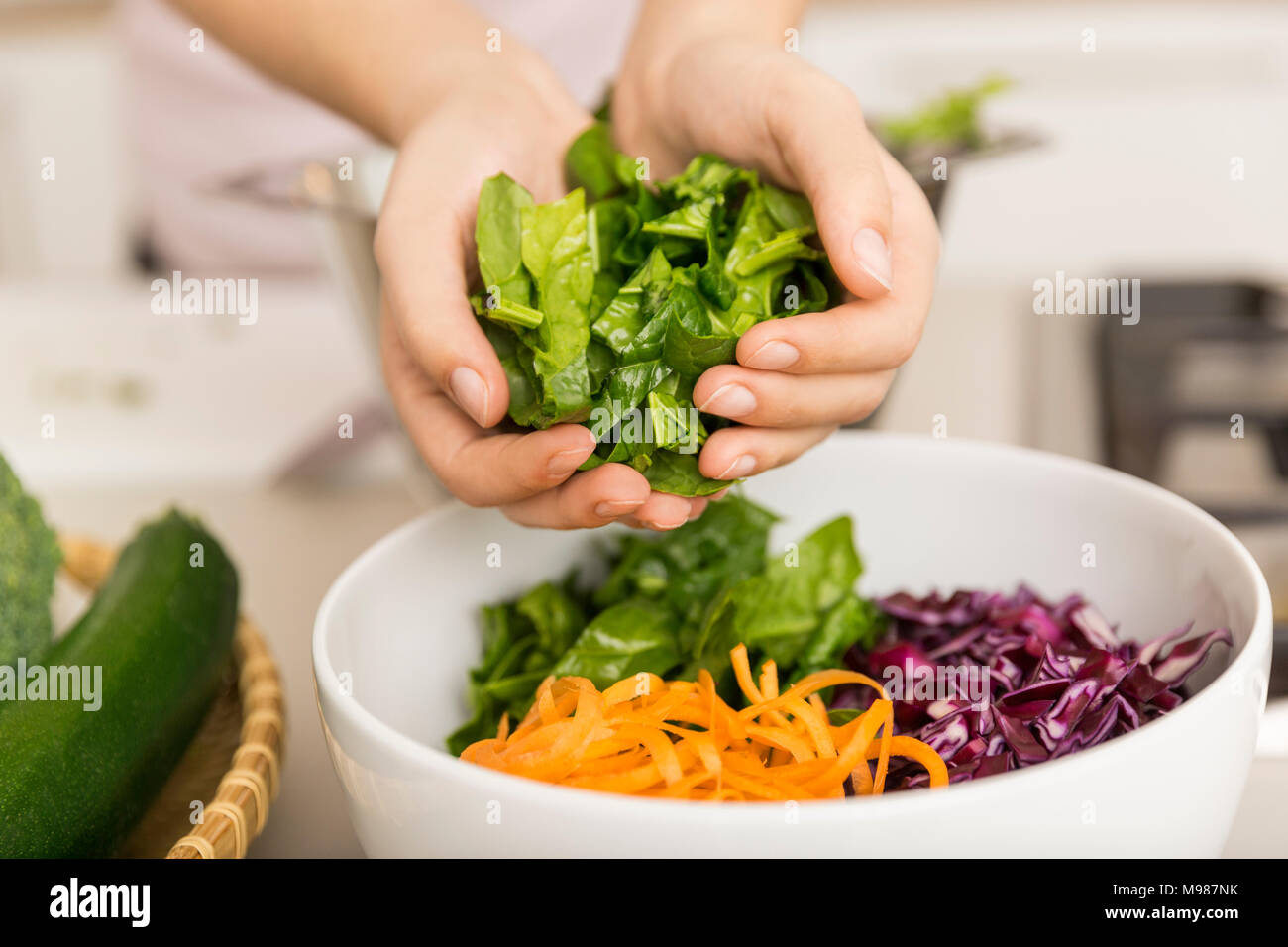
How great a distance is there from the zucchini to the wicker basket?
0.02m

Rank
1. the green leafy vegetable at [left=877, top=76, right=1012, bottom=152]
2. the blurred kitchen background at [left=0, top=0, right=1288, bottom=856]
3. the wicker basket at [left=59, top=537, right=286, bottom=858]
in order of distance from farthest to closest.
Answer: the green leafy vegetable at [left=877, top=76, right=1012, bottom=152], the blurred kitchen background at [left=0, top=0, right=1288, bottom=856], the wicker basket at [left=59, top=537, right=286, bottom=858]

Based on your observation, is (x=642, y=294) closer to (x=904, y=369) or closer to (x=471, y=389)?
(x=471, y=389)

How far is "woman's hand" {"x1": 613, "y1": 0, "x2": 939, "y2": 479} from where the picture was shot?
25.1 inches

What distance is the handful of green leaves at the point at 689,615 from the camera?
0.71 metres

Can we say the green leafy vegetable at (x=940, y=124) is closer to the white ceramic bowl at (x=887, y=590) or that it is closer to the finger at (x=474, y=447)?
the white ceramic bowl at (x=887, y=590)

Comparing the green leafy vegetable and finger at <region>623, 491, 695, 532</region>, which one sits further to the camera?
the green leafy vegetable

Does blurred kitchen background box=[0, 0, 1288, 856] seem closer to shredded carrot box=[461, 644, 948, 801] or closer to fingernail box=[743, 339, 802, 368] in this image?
shredded carrot box=[461, 644, 948, 801]

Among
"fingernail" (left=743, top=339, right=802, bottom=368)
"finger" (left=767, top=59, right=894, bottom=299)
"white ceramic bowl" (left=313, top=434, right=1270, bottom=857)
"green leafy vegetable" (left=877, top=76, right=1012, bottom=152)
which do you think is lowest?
"white ceramic bowl" (left=313, top=434, right=1270, bottom=857)

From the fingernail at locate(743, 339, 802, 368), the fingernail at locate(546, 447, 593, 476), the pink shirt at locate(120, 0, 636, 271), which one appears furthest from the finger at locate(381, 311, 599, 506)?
the pink shirt at locate(120, 0, 636, 271)

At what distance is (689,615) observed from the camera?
0.77 m

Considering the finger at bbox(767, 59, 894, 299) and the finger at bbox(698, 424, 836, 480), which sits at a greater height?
the finger at bbox(767, 59, 894, 299)

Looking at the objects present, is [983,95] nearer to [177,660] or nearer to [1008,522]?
[1008,522]

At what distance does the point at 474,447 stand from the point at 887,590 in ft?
1.11

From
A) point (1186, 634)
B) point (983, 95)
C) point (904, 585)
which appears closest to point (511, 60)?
point (904, 585)
